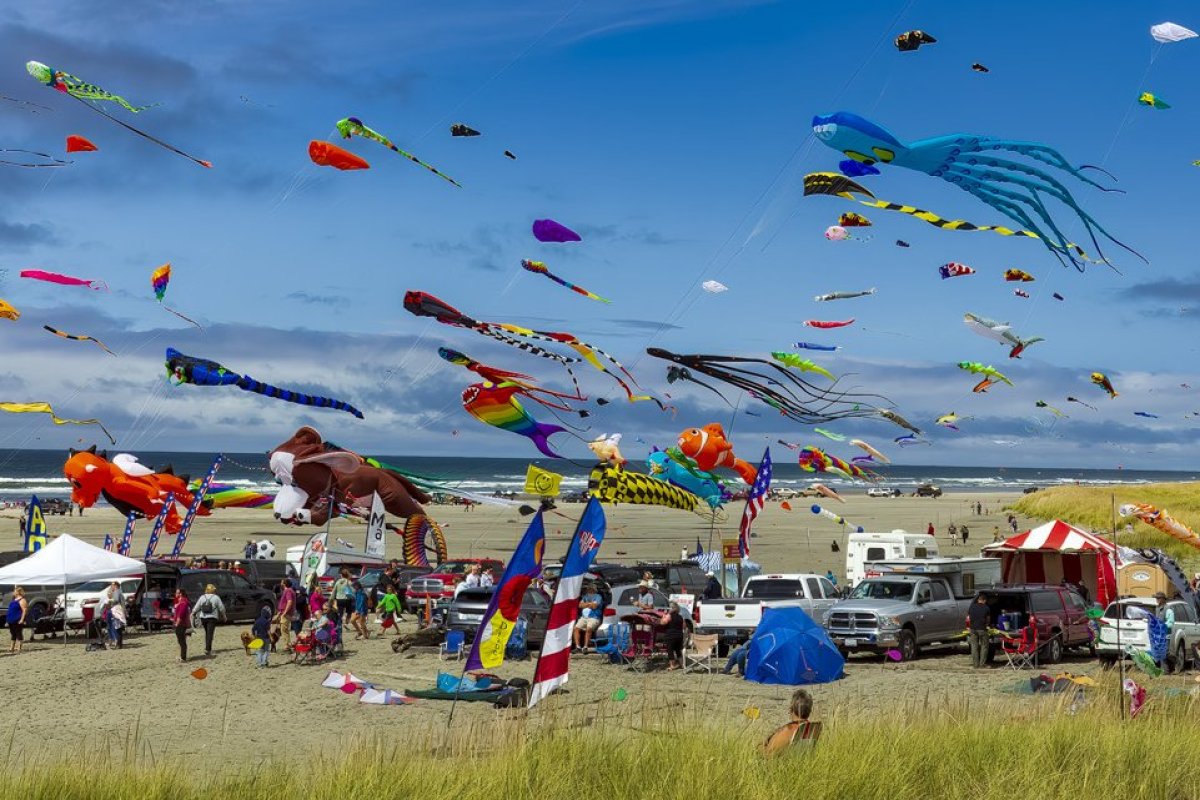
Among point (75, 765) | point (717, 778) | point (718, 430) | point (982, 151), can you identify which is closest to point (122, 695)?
point (75, 765)

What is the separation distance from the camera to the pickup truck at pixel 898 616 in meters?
23.2

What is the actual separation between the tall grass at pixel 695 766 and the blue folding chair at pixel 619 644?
402 inches

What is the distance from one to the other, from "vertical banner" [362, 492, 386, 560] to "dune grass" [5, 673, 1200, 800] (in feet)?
79.1

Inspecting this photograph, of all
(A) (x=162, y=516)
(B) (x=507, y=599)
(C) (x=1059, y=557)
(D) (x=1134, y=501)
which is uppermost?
(D) (x=1134, y=501)

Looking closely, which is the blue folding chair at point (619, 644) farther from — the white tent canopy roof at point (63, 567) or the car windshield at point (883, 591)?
the white tent canopy roof at point (63, 567)

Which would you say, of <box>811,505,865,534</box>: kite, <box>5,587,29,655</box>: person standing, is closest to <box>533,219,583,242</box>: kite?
<box>5,587,29,655</box>: person standing

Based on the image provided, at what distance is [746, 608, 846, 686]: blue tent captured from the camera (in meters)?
20.2

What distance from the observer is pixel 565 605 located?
40.8ft

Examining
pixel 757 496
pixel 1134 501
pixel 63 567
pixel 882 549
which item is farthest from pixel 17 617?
pixel 1134 501

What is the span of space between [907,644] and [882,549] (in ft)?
43.5

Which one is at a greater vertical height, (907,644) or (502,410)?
(502,410)

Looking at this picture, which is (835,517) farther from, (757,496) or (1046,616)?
(1046,616)

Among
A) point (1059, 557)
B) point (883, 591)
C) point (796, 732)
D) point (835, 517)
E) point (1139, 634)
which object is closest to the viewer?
point (796, 732)

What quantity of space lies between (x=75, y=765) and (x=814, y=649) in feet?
41.6
